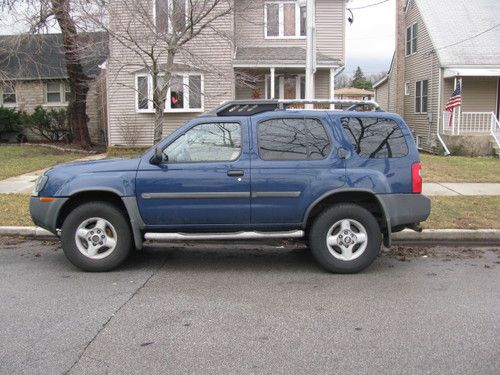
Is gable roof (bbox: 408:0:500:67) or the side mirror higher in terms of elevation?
gable roof (bbox: 408:0:500:67)

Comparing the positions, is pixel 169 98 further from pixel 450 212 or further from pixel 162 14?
pixel 450 212

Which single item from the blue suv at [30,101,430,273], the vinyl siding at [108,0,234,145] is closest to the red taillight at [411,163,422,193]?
the blue suv at [30,101,430,273]

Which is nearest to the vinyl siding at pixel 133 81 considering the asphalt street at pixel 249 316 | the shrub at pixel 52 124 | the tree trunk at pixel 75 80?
the tree trunk at pixel 75 80

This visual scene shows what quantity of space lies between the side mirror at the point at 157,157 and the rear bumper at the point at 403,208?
8.05 feet

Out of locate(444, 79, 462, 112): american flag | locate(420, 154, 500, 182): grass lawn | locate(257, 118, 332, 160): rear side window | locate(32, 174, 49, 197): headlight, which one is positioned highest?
locate(444, 79, 462, 112): american flag

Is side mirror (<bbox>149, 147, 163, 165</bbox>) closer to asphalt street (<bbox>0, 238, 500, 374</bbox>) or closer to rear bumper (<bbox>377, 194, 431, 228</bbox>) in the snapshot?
asphalt street (<bbox>0, 238, 500, 374</bbox>)

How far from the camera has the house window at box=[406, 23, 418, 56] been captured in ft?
84.3

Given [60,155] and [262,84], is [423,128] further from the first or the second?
[60,155]

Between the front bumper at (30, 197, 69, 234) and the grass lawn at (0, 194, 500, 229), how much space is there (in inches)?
94.1

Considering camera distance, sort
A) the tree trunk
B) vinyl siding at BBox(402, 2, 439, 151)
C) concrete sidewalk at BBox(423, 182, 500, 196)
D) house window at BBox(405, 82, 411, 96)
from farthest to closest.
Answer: house window at BBox(405, 82, 411, 96)
vinyl siding at BBox(402, 2, 439, 151)
the tree trunk
concrete sidewalk at BBox(423, 182, 500, 196)

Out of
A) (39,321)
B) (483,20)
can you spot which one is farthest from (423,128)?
(39,321)

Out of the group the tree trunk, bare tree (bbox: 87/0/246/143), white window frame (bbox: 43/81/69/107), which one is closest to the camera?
bare tree (bbox: 87/0/246/143)

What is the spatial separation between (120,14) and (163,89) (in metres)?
2.63

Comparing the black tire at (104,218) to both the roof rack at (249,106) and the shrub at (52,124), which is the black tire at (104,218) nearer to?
the roof rack at (249,106)
